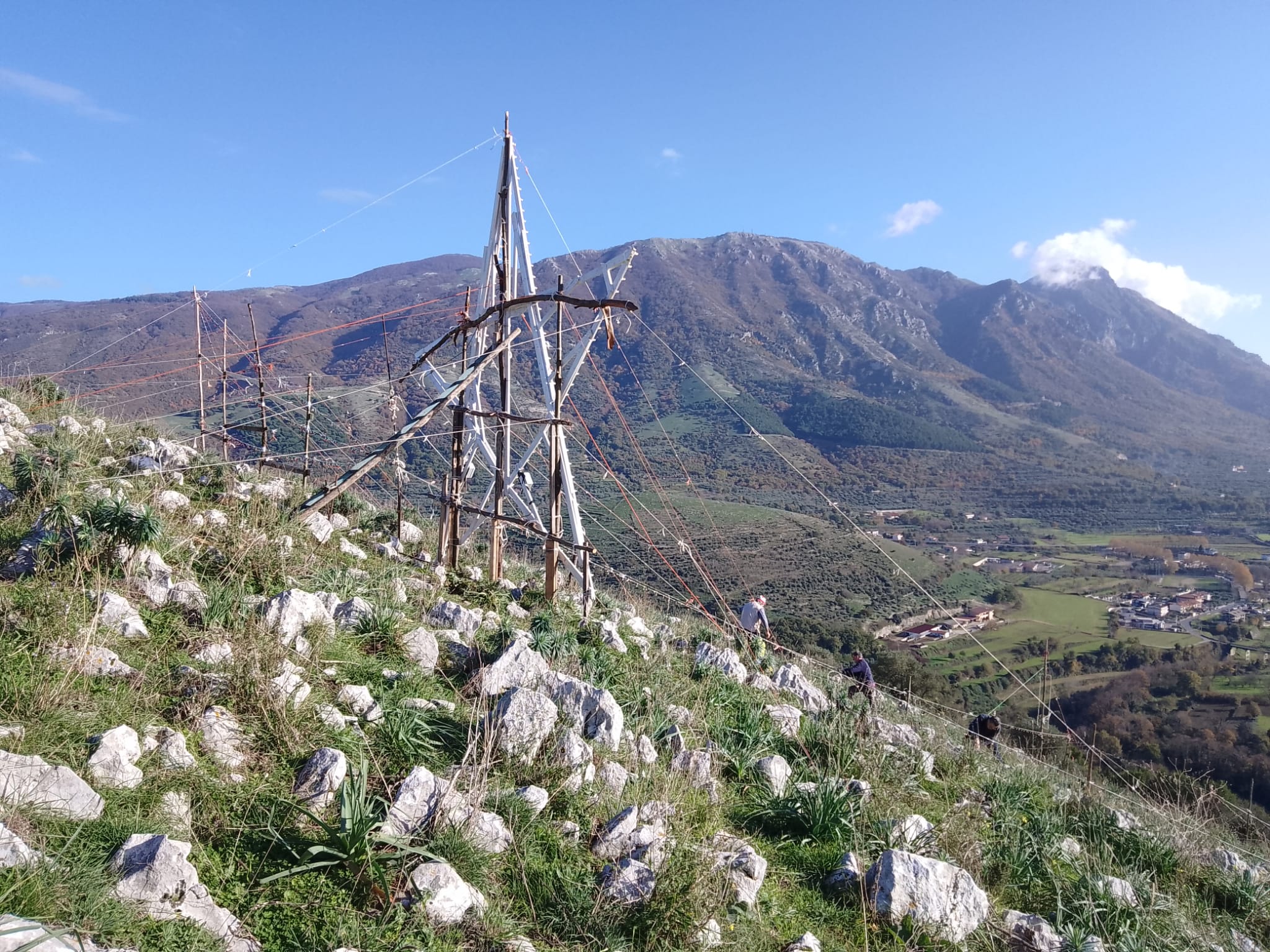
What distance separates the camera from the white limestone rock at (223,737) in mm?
3977

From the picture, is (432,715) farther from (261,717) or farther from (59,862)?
(59,862)

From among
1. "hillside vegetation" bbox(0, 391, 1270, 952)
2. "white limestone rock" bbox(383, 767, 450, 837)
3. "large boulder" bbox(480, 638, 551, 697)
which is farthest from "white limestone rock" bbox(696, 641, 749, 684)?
"white limestone rock" bbox(383, 767, 450, 837)

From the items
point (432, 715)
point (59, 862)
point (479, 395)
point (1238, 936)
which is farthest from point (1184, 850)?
point (479, 395)

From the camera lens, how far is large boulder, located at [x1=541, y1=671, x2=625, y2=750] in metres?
5.00

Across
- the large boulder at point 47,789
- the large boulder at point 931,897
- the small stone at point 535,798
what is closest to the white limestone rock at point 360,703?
the small stone at point 535,798

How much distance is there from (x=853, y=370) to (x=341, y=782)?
144m

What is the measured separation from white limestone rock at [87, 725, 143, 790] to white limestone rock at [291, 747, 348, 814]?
73cm

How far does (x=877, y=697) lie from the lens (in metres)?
9.38

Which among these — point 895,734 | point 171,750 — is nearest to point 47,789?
point 171,750

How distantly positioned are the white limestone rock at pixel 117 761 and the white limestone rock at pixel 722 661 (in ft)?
16.5

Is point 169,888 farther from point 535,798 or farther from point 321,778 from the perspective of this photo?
point 535,798

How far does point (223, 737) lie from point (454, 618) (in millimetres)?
2677

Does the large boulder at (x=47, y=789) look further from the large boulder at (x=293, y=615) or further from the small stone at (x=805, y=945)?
the small stone at (x=805, y=945)

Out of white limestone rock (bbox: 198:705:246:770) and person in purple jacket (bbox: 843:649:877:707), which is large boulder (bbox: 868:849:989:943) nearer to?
white limestone rock (bbox: 198:705:246:770)
